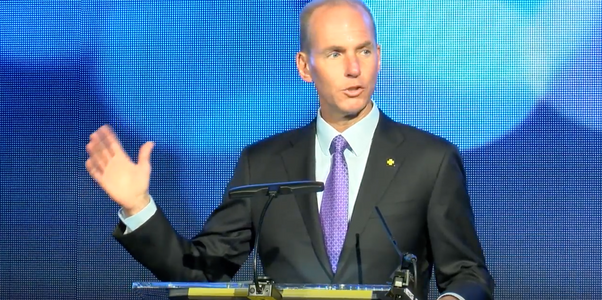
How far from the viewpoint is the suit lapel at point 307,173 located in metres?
2.67

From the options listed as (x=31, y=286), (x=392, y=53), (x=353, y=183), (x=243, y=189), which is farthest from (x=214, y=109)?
(x=243, y=189)

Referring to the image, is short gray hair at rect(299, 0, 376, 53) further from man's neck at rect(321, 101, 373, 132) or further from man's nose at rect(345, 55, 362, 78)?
man's neck at rect(321, 101, 373, 132)

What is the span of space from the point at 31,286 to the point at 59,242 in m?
0.24

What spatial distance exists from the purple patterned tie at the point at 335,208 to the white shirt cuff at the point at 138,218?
483 millimetres

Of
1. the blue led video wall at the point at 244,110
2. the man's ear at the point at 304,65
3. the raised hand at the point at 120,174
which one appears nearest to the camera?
the raised hand at the point at 120,174

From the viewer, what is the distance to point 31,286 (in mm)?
4402

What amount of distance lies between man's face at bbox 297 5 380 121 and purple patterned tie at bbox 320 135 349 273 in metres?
0.15

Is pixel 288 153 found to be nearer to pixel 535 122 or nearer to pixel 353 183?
pixel 353 183

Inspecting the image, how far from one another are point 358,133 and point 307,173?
0.60 ft

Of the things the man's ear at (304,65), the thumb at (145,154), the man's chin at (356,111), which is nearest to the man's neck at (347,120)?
the man's chin at (356,111)

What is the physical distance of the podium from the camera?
194 centimetres

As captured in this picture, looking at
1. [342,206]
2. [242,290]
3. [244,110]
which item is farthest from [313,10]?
[244,110]

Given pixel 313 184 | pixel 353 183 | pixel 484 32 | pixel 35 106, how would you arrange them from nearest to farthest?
pixel 313 184 < pixel 353 183 < pixel 484 32 < pixel 35 106

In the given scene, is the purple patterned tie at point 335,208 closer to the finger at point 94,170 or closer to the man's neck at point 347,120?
the man's neck at point 347,120
